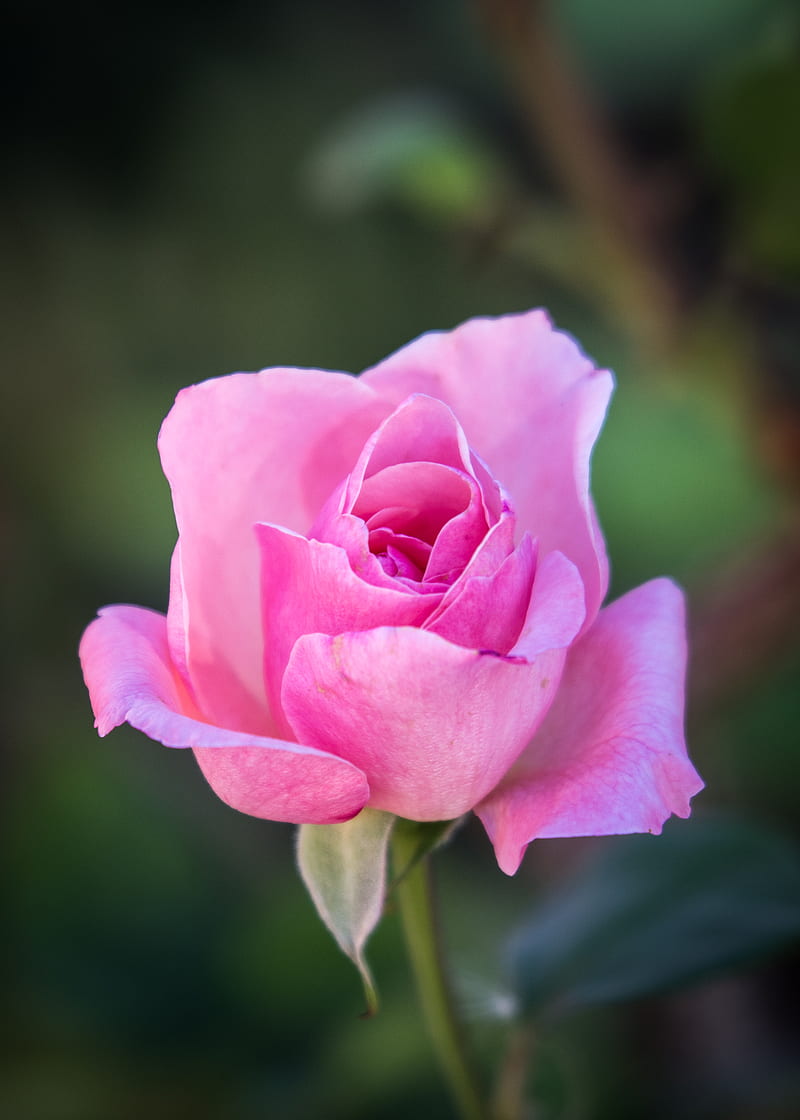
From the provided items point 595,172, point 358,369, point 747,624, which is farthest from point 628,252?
point 358,369

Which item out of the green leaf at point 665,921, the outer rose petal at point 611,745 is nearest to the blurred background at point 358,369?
the green leaf at point 665,921

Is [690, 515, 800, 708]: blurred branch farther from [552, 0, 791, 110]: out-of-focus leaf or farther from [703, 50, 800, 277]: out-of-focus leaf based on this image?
[552, 0, 791, 110]: out-of-focus leaf

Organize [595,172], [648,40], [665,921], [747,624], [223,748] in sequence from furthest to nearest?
[648,40] → [595,172] → [747,624] → [665,921] → [223,748]

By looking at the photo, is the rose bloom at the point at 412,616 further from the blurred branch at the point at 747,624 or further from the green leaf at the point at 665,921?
the blurred branch at the point at 747,624

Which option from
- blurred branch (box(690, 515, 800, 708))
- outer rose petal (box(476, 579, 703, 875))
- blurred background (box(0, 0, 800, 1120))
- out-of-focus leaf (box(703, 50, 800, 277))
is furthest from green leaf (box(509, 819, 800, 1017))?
out-of-focus leaf (box(703, 50, 800, 277))

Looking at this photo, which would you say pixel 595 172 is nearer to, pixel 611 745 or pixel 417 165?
pixel 417 165

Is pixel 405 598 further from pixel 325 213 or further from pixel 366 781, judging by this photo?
pixel 325 213
